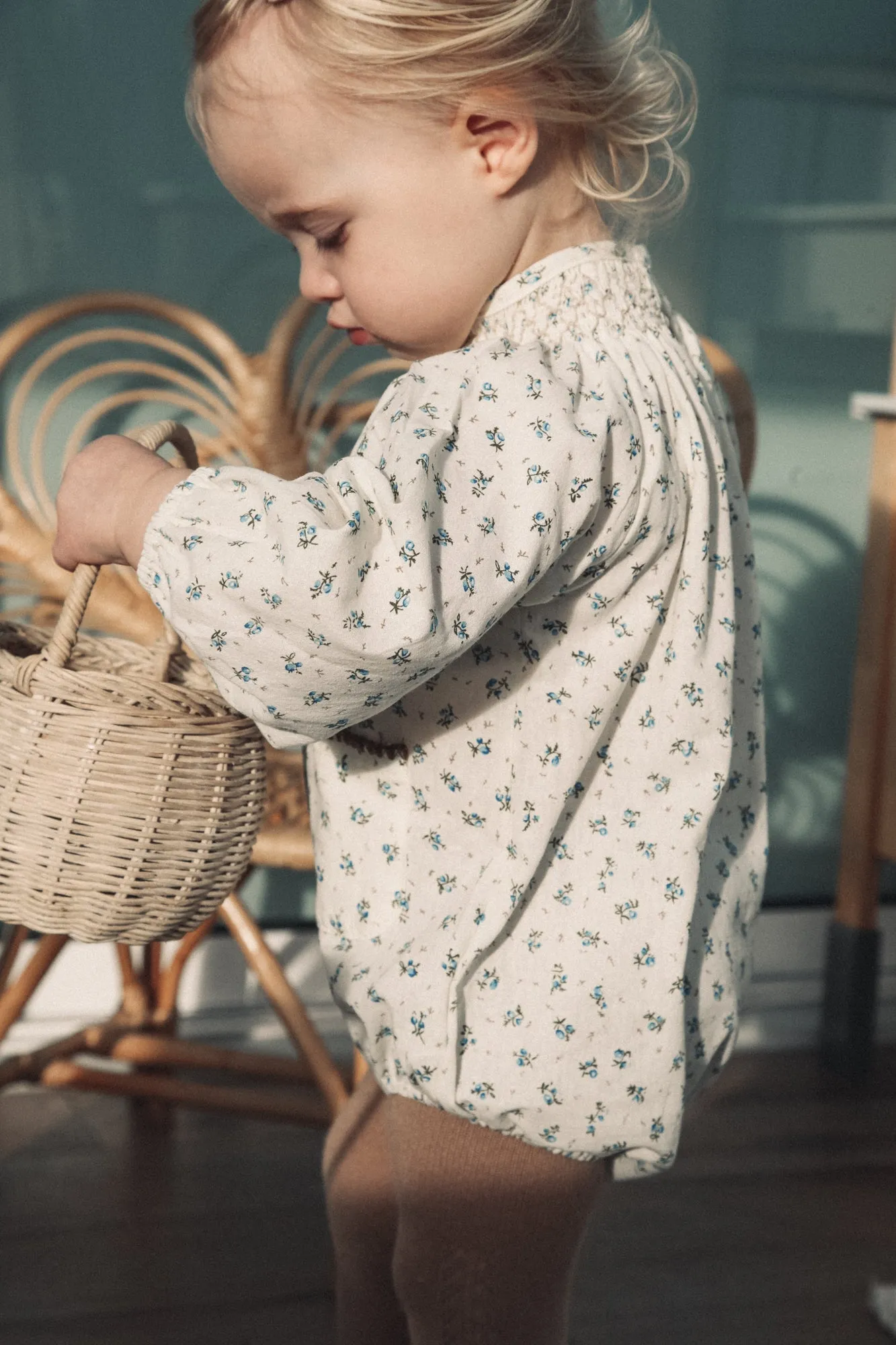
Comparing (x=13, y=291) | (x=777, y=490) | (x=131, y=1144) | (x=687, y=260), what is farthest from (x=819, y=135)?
(x=131, y=1144)

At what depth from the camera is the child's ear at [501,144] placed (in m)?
0.82

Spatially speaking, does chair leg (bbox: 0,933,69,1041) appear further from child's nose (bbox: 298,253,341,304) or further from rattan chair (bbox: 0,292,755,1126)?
child's nose (bbox: 298,253,341,304)

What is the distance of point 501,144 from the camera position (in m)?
0.83

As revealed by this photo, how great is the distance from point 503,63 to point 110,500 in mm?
336

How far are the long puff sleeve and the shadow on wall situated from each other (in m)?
1.44

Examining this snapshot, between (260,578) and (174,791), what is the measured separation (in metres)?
0.21

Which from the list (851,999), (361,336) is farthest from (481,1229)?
(851,999)

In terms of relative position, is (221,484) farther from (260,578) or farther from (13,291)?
(13,291)

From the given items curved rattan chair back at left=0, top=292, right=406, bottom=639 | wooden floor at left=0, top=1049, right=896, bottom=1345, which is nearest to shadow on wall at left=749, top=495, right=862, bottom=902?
wooden floor at left=0, top=1049, right=896, bottom=1345

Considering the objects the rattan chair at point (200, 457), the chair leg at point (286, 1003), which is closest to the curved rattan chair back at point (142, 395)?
the rattan chair at point (200, 457)

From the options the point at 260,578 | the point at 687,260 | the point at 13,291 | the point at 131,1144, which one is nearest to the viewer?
the point at 260,578

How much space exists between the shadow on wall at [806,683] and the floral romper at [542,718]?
1.25 meters

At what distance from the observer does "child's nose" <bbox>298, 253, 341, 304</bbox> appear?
2.82 feet

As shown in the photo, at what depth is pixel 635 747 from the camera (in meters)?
0.84
